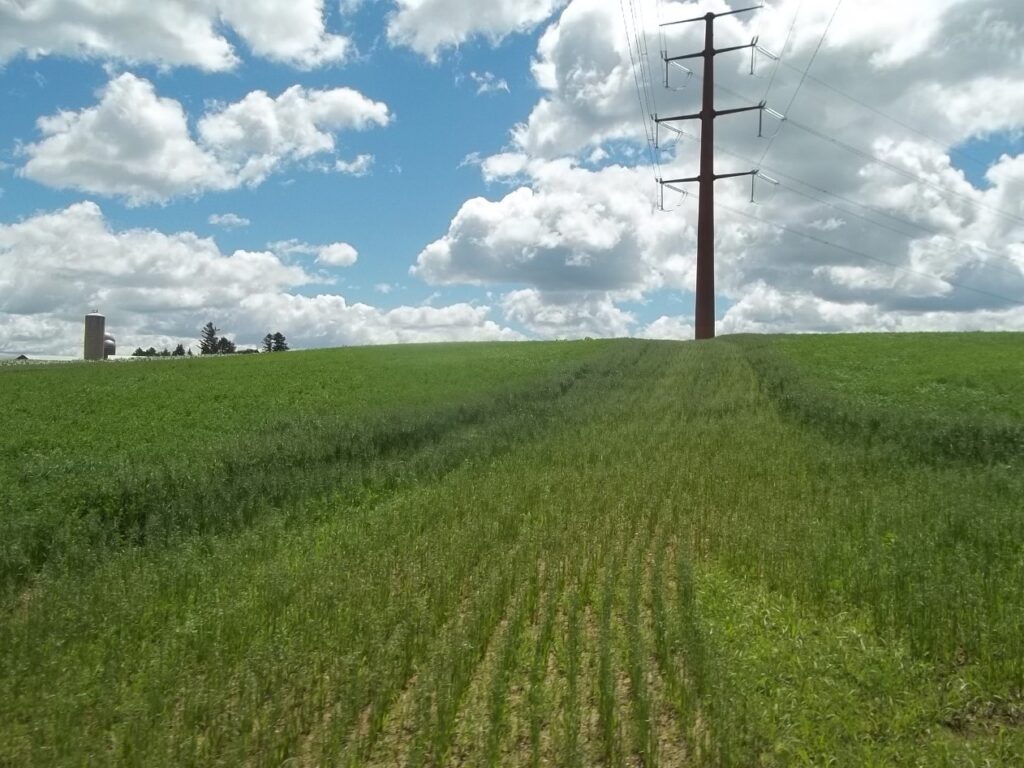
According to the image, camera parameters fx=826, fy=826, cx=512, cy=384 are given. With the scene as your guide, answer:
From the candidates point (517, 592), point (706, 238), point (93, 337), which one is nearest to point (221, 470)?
point (517, 592)

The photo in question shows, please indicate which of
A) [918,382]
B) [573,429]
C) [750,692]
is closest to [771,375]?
[918,382]

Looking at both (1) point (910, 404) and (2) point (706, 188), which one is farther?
(2) point (706, 188)

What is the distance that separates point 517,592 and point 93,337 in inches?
2878

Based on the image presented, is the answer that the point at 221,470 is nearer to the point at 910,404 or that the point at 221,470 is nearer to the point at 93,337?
the point at 910,404

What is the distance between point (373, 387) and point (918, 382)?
60.8 feet

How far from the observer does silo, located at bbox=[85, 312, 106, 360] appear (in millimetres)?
71875

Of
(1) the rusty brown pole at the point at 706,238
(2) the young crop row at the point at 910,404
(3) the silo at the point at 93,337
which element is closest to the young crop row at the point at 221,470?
(2) the young crop row at the point at 910,404

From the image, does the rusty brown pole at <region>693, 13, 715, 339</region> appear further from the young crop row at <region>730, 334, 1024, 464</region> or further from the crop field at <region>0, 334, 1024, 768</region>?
the crop field at <region>0, 334, 1024, 768</region>

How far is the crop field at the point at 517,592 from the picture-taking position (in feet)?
20.5

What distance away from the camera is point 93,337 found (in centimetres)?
7212

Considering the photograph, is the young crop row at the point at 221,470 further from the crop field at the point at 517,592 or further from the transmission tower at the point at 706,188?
the transmission tower at the point at 706,188

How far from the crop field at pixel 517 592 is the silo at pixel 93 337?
55.8 m

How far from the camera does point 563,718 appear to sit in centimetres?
636

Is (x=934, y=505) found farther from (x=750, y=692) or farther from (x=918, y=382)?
(x=918, y=382)
